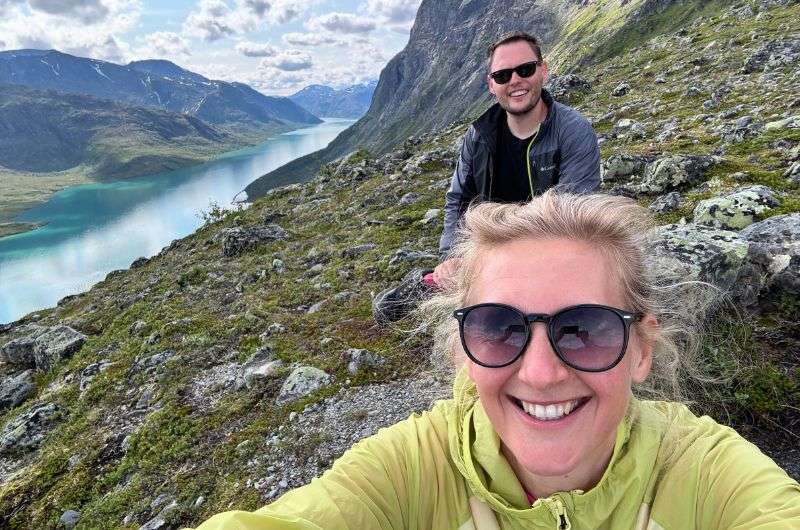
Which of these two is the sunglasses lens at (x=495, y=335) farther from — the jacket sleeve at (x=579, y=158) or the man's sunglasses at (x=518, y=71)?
the man's sunglasses at (x=518, y=71)

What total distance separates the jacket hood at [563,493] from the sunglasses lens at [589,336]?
18.2 inches

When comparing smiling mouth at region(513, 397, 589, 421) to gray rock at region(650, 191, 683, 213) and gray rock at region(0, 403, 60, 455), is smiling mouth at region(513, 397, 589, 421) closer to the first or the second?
gray rock at region(650, 191, 683, 213)

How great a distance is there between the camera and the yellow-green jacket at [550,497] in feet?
7.52

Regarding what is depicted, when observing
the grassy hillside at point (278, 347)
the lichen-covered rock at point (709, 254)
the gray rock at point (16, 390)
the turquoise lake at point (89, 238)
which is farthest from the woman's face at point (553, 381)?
the turquoise lake at point (89, 238)

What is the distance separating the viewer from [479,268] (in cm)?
280

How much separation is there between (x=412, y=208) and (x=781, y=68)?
1998 centimetres

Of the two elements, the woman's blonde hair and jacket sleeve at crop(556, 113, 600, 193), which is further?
jacket sleeve at crop(556, 113, 600, 193)

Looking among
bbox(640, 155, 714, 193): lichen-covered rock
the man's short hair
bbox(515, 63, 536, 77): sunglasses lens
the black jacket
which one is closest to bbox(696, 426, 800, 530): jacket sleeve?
the black jacket

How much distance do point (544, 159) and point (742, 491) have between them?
14.0 feet

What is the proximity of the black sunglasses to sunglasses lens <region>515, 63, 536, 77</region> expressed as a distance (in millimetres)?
4220

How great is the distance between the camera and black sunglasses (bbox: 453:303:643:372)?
7.75 ft

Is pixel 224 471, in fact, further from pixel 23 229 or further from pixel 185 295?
pixel 23 229

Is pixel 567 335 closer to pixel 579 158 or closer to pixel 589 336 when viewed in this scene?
pixel 589 336

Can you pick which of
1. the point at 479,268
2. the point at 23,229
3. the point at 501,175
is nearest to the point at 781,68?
the point at 501,175
